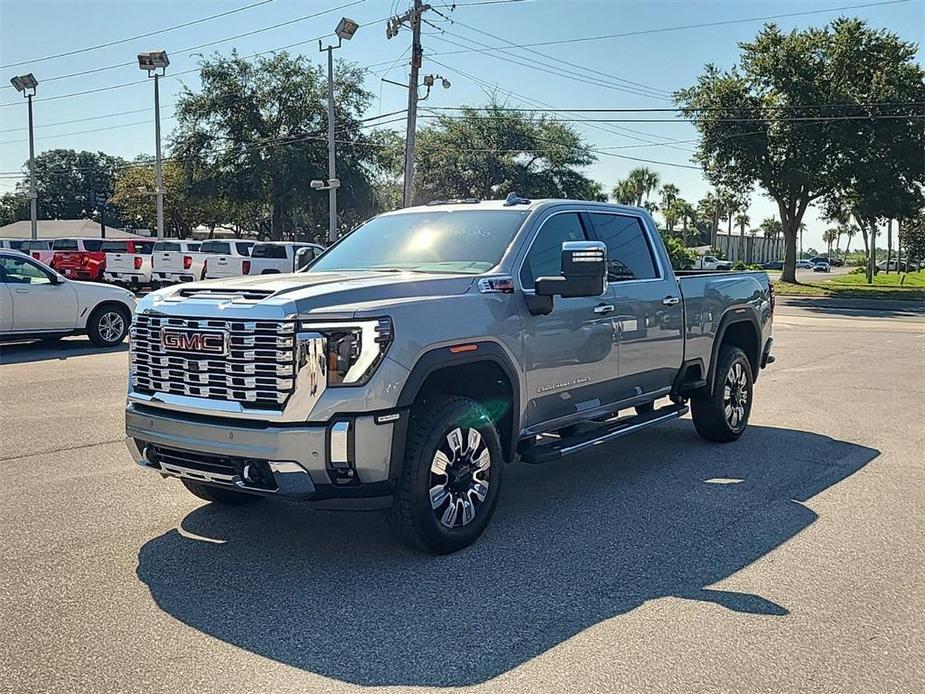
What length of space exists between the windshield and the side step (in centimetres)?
119

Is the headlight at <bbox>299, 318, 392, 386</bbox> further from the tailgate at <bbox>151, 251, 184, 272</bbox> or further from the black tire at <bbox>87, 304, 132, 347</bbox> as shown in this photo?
the tailgate at <bbox>151, 251, 184, 272</bbox>

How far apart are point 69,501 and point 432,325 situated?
288 centimetres

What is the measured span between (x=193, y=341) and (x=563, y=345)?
7.64 ft

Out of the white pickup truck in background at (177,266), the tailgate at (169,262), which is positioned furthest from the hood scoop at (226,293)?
the tailgate at (169,262)

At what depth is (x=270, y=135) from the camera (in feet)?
156

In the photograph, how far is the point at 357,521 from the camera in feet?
18.1

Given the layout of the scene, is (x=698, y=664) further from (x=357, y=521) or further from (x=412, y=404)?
(x=357, y=521)

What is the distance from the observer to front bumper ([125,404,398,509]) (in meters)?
4.37

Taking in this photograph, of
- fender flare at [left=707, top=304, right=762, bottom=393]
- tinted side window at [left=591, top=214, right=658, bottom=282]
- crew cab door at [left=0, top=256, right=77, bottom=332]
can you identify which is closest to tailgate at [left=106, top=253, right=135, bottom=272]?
crew cab door at [left=0, top=256, right=77, bottom=332]

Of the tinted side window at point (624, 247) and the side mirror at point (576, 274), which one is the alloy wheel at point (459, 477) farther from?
the tinted side window at point (624, 247)

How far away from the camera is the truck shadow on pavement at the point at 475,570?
380cm

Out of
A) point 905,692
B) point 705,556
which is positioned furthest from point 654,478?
point 905,692

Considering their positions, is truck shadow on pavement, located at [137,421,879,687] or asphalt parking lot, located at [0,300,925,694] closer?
asphalt parking lot, located at [0,300,925,694]

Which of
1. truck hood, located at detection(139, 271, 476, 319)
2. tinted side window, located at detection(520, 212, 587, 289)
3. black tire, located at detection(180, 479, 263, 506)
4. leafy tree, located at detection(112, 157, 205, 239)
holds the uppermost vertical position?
leafy tree, located at detection(112, 157, 205, 239)
